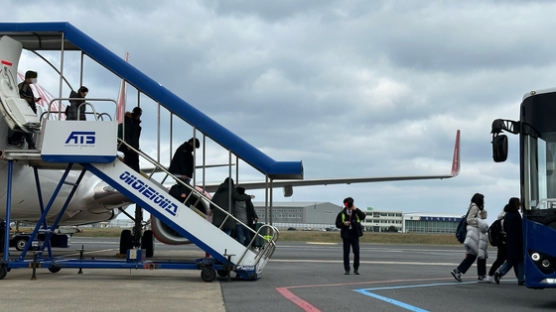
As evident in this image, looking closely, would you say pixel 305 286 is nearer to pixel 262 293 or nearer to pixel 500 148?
pixel 262 293

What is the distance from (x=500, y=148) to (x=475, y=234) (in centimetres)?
387

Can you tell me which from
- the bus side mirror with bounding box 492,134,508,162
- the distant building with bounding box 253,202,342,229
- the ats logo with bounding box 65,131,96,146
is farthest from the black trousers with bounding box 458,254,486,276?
the distant building with bounding box 253,202,342,229

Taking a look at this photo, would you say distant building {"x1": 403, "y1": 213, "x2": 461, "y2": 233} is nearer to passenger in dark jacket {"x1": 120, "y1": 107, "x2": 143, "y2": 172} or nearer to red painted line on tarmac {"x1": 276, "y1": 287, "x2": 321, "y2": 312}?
passenger in dark jacket {"x1": 120, "y1": 107, "x2": 143, "y2": 172}

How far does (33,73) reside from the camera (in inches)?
440

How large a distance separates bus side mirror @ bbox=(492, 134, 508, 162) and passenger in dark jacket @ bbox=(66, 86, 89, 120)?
6572 millimetres

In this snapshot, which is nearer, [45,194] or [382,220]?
[45,194]

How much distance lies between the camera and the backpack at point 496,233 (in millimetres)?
11281

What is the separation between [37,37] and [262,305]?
22.6 ft

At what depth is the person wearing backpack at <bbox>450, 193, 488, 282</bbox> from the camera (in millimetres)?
11188

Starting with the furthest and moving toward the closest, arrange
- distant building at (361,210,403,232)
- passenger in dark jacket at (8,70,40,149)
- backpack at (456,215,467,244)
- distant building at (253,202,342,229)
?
distant building at (253,202,342,229)
distant building at (361,210,403,232)
backpack at (456,215,467,244)
passenger in dark jacket at (8,70,40,149)

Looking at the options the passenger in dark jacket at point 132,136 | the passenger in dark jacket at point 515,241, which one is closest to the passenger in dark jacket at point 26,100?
the passenger in dark jacket at point 132,136

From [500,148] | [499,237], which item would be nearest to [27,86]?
[500,148]

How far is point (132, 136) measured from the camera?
1123 centimetres

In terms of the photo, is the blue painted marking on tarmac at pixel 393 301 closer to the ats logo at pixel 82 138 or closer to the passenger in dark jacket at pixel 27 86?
the ats logo at pixel 82 138
